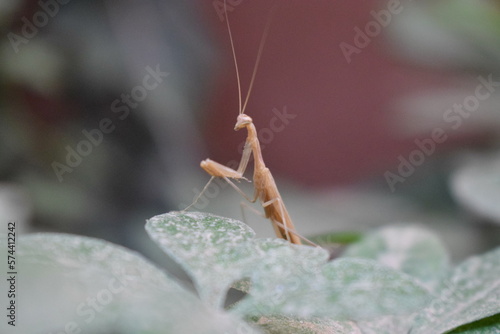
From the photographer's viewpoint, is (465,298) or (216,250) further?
(465,298)

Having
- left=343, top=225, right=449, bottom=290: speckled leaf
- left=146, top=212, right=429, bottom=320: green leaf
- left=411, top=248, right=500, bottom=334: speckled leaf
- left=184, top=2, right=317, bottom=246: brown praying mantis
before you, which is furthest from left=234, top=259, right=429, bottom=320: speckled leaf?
left=184, top=2, right=317, bottom=246: brown praying mantis

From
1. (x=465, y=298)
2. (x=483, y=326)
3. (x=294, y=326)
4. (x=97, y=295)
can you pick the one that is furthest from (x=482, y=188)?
(x=97, y=295)

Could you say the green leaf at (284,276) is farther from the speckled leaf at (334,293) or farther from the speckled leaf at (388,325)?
the speckled leaf at (388,325)

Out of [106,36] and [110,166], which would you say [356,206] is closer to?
[110,166]

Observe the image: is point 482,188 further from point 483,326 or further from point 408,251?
point 483,326

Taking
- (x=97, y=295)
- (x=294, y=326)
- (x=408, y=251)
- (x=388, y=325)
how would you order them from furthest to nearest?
1. (x=408, y=251)
2. (x=388, y=325)
3. (x=294, y=326)
4. (x=97, y=295)

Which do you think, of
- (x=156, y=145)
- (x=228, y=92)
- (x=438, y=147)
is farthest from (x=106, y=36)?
(x=438, y=147)

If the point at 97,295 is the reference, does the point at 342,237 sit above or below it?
below
